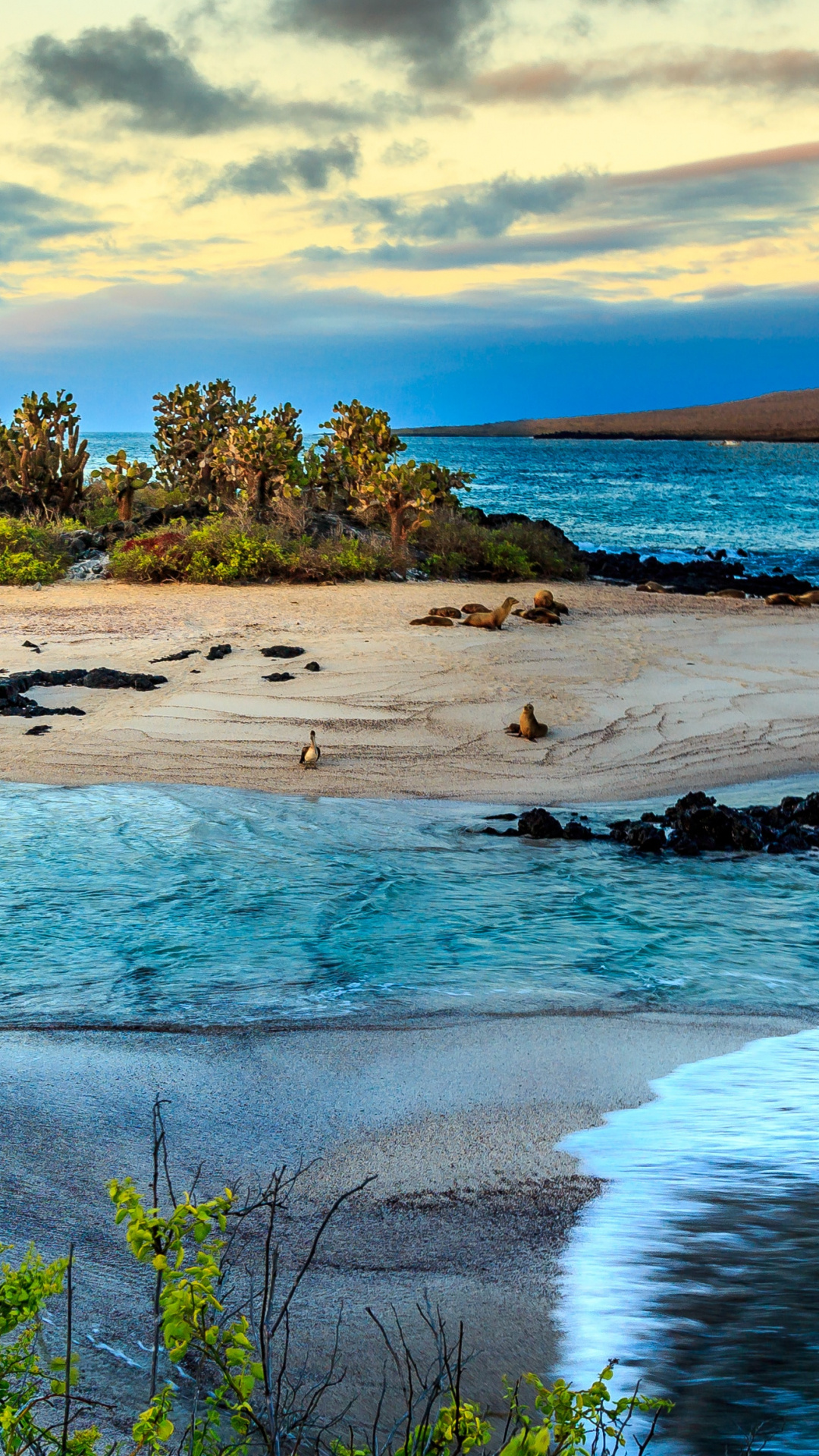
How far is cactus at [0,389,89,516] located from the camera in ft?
79.6

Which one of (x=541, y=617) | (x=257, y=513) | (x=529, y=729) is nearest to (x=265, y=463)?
→ (x=257, y=513)

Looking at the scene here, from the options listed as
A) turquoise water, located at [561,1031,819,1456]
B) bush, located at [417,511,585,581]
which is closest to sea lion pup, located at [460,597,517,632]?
bush, located at [417,511,585,581]

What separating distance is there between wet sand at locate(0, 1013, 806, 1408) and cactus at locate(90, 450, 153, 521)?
21.1m

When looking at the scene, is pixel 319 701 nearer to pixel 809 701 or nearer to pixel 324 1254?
pixel 809 701

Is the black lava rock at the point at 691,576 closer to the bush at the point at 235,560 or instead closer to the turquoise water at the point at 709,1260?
the bush at the point at 235,560

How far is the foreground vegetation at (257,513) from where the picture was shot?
20.4 m

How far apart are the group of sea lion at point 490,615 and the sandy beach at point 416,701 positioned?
0.25 metres

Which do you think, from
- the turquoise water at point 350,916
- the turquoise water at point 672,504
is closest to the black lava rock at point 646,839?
the turquoise water at point 350,916

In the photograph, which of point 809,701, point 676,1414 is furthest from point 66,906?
point 809,701

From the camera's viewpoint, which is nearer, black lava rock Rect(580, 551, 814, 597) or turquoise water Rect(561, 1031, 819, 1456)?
turquoise water Rect(561, 1031, 819, 1456)

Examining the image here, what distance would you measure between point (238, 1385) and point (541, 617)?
14861mm

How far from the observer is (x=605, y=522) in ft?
139

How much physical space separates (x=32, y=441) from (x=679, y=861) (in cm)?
2065

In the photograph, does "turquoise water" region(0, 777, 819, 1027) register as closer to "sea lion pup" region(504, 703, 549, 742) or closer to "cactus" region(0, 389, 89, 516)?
"sea lion pup" region(504, 703, 549, 742)
